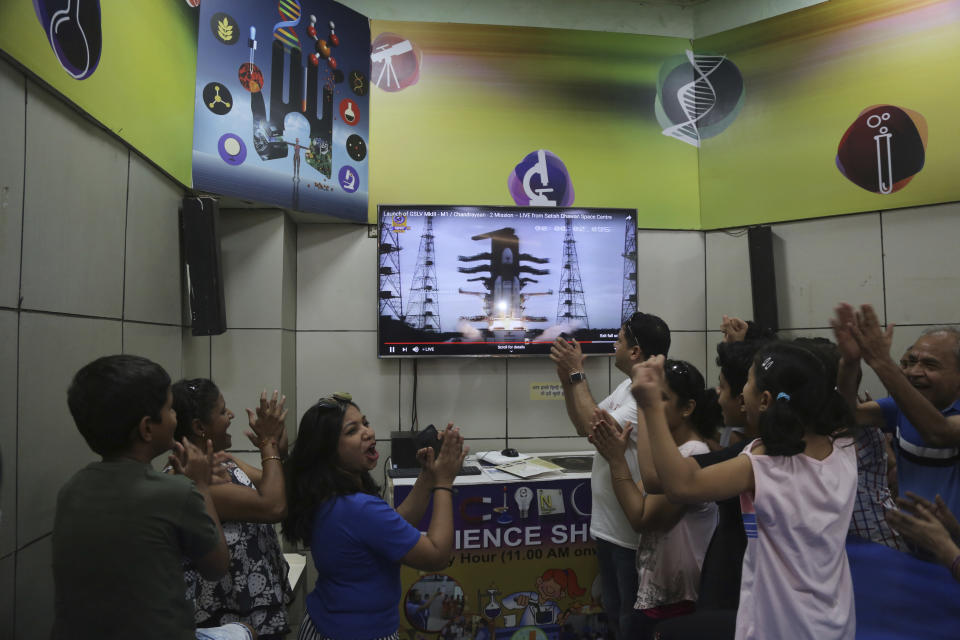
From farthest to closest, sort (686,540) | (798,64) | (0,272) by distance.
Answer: (798,64), (686,540), (0,272)

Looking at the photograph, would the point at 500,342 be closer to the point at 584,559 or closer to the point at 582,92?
the point at 584,559

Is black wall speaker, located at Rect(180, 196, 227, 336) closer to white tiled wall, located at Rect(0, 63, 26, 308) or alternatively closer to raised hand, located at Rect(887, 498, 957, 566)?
white tiled wall, located at Rect(0, 63, 26, 308)

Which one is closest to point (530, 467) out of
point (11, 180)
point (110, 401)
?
point (110, 401)

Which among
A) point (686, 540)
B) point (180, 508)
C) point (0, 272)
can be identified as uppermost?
point (0, 272)

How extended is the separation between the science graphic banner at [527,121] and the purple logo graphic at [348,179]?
13 centimetres

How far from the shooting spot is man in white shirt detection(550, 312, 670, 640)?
2234 mm

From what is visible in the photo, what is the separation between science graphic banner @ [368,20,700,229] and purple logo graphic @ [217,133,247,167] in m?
0.86

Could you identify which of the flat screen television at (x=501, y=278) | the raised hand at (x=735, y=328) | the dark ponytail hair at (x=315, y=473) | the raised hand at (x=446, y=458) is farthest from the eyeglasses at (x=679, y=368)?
the flat screen television at (x=501, y=278)

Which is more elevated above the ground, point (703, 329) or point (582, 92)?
point (582, 92)

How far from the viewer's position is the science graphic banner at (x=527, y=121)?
3.71 metres

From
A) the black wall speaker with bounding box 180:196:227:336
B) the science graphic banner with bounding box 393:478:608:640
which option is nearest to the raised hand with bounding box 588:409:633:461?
the science graphic banner with bounding box 393:478:608:640

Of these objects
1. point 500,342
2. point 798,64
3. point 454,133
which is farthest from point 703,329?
point 454,133

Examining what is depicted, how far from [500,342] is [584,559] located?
133 cm

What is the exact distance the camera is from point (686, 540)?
1.94 meters
